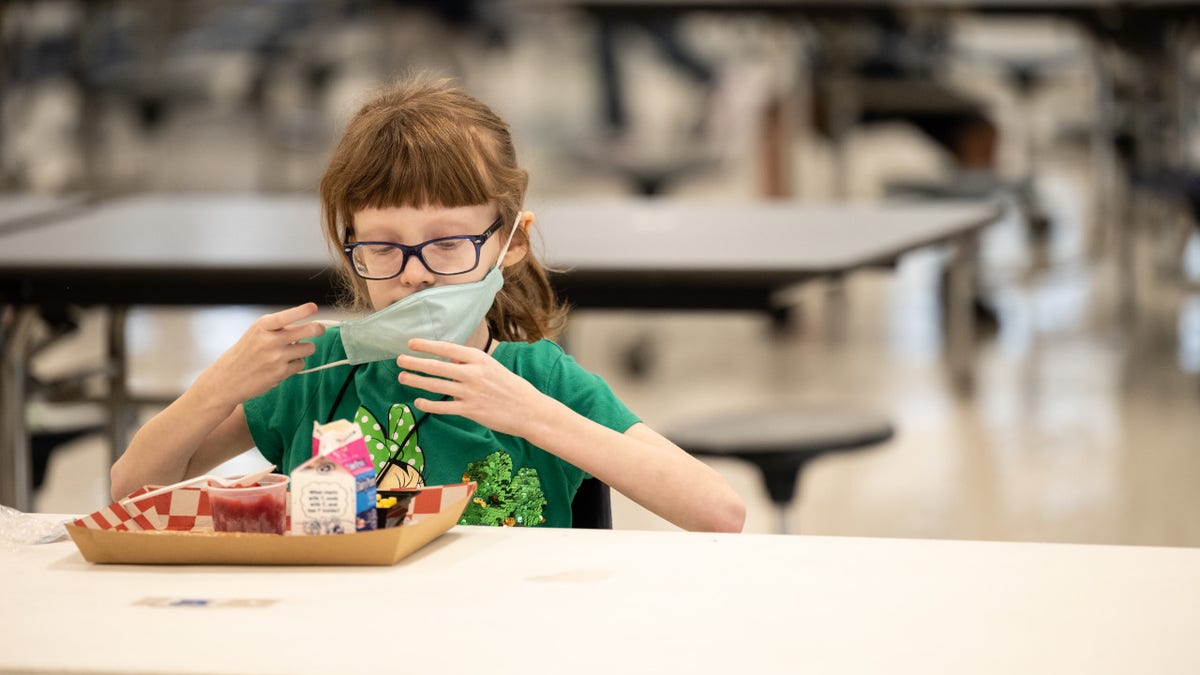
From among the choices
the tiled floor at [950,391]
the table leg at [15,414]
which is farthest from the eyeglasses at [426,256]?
the table leg at [15,414]

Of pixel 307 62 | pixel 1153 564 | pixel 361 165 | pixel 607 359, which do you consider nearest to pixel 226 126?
pixel 307 62

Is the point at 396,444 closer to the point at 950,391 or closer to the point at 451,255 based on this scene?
the point at 451,255

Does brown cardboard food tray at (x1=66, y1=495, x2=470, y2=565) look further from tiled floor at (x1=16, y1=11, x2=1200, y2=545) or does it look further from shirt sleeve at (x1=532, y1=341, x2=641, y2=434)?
tiled floor at (x1=16, y1=11, x2=1200, y2=545)

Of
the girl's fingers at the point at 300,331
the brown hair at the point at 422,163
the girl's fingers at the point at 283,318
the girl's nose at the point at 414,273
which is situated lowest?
the girl's fingers at the point at 300,331

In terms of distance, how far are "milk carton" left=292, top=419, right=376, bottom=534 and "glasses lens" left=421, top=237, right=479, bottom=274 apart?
11.9 inches

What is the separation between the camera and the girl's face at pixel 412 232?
52.4 inches

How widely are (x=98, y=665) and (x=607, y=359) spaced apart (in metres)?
4.04

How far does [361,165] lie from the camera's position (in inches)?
53.1

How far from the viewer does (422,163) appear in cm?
135

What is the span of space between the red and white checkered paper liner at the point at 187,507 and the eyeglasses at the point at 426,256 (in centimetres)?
25

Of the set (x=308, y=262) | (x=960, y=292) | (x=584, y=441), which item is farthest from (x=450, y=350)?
(x=960, y=292)

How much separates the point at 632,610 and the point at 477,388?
0.31 metres

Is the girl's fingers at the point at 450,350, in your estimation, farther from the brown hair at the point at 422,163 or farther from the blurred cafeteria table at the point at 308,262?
the blurred cafeteria table at the point at 308,262

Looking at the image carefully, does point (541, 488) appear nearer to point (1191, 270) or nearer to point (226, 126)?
point (1191, 270)
